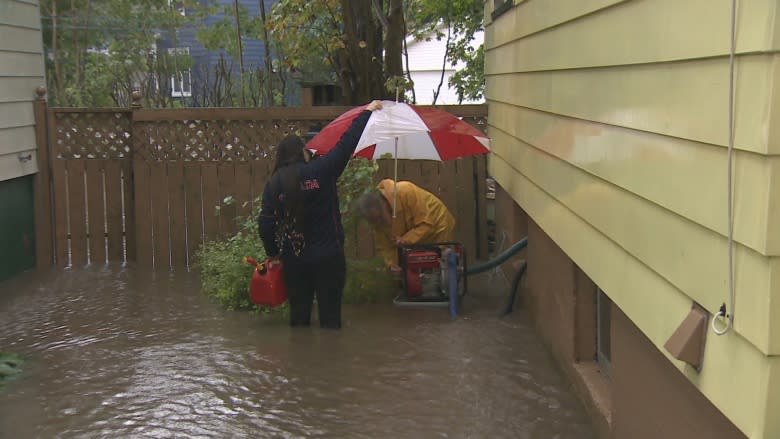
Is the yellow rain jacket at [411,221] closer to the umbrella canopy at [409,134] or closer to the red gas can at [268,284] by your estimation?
the umbrella canopy at [409,134]

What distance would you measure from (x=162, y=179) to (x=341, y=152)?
13.4 feet

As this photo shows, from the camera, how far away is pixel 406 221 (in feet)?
27.7

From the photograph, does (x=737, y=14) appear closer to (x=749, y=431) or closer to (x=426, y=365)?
(x=749, y=431)

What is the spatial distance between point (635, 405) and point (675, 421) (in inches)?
24.7

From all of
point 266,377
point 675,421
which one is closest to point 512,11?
point 266,377

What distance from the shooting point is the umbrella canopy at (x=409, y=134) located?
718 cm

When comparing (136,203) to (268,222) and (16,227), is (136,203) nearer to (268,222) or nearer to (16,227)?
(16,227)

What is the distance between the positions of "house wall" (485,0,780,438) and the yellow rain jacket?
262 cm

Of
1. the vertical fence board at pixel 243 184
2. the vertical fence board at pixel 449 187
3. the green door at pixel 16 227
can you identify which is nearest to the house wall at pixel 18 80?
the green door at pixel 16 227

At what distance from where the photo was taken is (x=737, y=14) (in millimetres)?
2498

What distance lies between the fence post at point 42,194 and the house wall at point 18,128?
0.06m

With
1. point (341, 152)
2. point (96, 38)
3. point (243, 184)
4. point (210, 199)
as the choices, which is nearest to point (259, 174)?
point (243, 184)

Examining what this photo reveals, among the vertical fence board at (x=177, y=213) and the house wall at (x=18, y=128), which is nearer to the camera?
the house wall at (x=18, y=128)

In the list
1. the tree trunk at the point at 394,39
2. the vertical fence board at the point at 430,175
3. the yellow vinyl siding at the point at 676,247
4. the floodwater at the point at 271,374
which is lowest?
the floodwater at the point at 271,374
